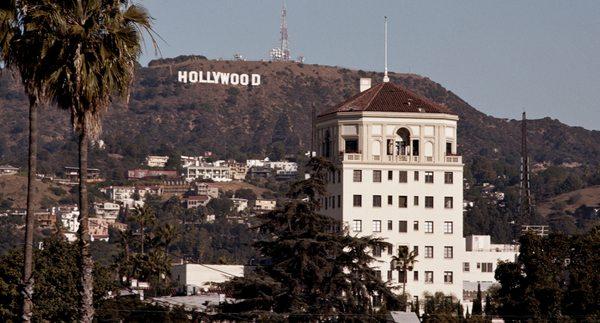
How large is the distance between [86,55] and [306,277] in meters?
57.7

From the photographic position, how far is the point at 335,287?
405 feet

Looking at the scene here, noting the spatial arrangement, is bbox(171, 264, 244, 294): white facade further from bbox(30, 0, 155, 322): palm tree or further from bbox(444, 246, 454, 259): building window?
bbox(30, 0, 155, 322): palm tree

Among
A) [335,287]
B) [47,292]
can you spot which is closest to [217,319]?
[335,287]

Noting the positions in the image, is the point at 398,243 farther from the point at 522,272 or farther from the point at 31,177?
the point at 31,177

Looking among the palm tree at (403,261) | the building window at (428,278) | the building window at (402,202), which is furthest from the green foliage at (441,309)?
the building window at (402,202)

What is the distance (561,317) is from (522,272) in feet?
70.1

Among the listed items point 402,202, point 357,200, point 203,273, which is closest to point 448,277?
point 402,202

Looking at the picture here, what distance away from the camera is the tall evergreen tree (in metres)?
120

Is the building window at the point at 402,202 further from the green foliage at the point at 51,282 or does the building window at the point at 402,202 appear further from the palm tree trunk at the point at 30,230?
the palm tree trunk at the point at 30,230

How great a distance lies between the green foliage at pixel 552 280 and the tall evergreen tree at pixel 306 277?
21.0 meters

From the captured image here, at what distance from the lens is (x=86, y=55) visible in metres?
68.9

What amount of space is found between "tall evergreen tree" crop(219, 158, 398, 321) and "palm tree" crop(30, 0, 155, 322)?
4737 centimetres

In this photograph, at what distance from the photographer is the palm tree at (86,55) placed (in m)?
68.8

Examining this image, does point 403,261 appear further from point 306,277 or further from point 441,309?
point 306,277
